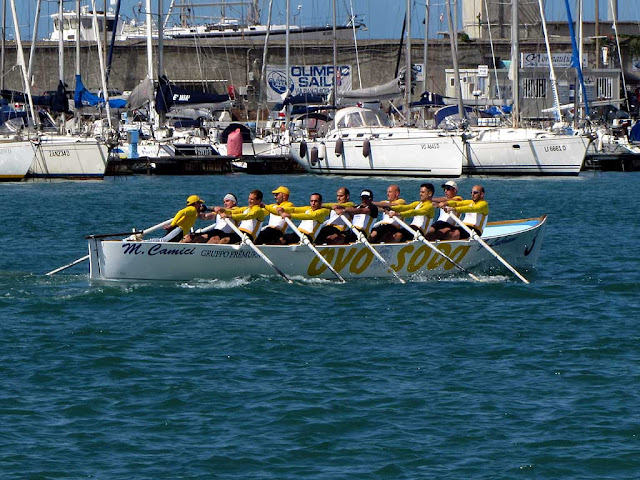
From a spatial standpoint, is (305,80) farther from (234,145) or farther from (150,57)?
(150,57)

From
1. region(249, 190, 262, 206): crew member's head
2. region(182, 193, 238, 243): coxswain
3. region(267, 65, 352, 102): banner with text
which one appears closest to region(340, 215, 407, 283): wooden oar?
region(249, 190, 262, 206): crew member's head

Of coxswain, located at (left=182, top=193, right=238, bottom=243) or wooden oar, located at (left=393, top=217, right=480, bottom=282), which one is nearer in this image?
coxswain, located at (left=182, top=193, right=238, bottom=243)

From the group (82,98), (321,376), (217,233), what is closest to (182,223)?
(217,233)

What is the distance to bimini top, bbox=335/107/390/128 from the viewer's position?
165 feet

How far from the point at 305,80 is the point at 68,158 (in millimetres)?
21400

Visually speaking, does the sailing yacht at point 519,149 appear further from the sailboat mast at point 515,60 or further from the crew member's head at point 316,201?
the crew member's head at point 316,201

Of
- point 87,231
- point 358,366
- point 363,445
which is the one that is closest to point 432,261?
point 358,366

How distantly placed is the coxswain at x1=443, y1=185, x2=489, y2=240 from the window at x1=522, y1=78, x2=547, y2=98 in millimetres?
43745

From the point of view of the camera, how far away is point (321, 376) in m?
15.4

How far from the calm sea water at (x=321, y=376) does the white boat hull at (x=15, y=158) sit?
19.0 m

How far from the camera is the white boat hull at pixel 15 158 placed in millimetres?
43594

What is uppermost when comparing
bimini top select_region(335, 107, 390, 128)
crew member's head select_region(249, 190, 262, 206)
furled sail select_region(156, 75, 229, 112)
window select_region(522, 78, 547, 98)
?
furled sail select_region(156, 75, 229, 112)

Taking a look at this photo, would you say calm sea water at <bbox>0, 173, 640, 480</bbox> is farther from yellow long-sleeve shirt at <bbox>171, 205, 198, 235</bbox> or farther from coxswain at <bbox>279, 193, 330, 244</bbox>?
yellow long-sleeve shirt at <bbox>171, 205, 198, 235</bbox>

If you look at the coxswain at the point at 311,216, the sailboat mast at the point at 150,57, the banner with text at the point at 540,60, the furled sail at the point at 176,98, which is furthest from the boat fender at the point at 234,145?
the coxswain at the point at 311,216
